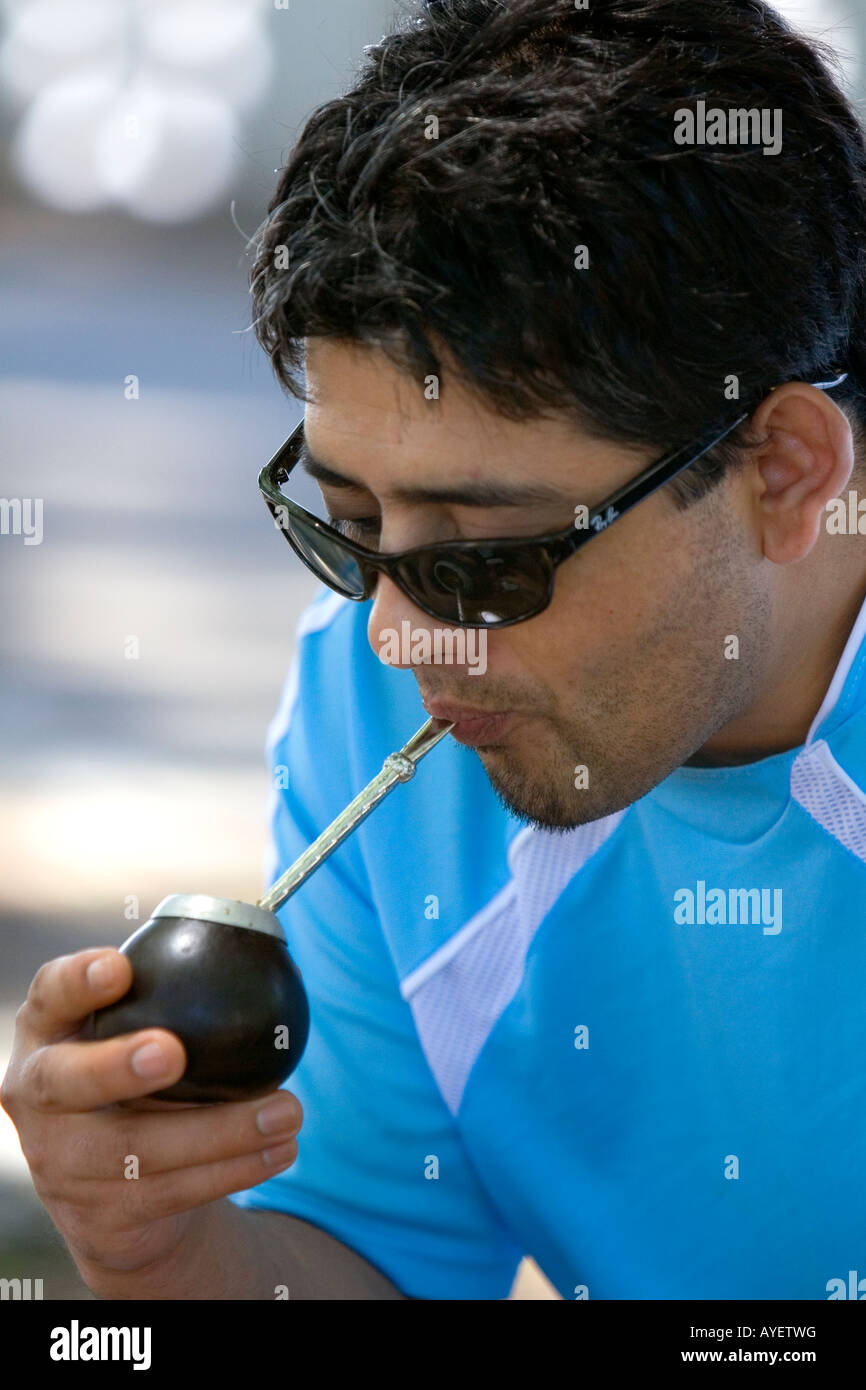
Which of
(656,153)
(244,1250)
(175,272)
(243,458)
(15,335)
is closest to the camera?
(656,153)

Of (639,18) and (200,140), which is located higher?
(200,140)

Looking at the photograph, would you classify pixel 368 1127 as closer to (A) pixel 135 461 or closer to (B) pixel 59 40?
(A) pixel 135 461

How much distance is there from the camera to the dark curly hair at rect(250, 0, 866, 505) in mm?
1164

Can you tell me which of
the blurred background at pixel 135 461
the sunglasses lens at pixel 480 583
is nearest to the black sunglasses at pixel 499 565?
the sunglasses lens at pixel 480 583

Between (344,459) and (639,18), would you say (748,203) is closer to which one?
(639,18)

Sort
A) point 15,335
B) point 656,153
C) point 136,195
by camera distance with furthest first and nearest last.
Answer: point 136,195, point 15,335, point 656,153

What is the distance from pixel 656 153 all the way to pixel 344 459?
0.98 feet

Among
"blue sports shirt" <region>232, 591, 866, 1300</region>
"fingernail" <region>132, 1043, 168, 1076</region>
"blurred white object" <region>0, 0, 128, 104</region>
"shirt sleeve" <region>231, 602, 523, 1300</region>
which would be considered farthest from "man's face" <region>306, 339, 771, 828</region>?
"blurred white object" <region>0, 0, 128, 104</region>

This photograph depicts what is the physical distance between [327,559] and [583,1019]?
44 cm

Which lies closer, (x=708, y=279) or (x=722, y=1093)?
(x=708, y=279)

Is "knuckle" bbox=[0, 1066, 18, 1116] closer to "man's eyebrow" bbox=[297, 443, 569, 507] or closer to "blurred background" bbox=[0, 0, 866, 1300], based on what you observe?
"man's eyebrow" bbox=[297, 443, 569, 507]

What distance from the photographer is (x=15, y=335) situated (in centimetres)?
561

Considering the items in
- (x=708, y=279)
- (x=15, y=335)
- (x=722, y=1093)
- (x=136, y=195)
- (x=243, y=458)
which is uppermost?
(x=136, y=195)
